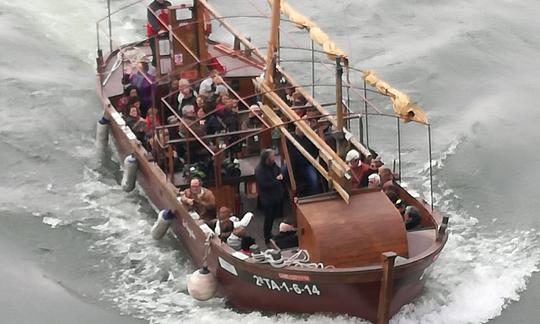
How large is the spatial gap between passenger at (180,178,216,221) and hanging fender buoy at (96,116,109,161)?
16.5 ft

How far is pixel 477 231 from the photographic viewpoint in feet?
68.4

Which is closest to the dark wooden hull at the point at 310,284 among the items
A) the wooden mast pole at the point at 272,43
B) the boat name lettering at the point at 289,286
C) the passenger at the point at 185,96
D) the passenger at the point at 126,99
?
the boat name lettering at the point at 289,286

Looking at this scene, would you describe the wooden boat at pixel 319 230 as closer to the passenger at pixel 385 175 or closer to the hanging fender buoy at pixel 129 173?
the passenger at pixel 385 175

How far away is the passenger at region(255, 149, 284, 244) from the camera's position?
17406mm

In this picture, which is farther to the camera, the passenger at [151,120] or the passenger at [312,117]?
the passenger at [151,120]

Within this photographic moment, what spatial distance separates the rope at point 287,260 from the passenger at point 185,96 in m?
4.79

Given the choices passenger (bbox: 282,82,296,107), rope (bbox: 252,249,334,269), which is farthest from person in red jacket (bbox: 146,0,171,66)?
rope (bbox: 252,249,334,269)

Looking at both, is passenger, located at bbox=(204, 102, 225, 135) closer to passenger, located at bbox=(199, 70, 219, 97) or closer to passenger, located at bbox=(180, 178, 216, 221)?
passenger, located at bbox=(199, 70, 219, 97)

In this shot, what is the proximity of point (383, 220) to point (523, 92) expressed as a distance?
40.3ft

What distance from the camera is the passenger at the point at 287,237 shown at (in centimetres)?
1723

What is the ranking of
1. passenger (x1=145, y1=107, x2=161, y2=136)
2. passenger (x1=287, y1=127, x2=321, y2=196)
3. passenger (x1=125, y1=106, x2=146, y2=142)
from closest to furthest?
passenger (x1=287, y1=127, x2=321, y2=196) → passenger (x1=145, y1=107, x2=161, y2=136) → passenger (x1=125, y1=106, x2=146, y2=142)

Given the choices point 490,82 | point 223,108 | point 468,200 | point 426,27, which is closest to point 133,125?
point 223,108

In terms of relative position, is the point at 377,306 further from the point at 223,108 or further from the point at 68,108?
the point at 68,108

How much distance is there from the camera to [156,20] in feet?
74.6
